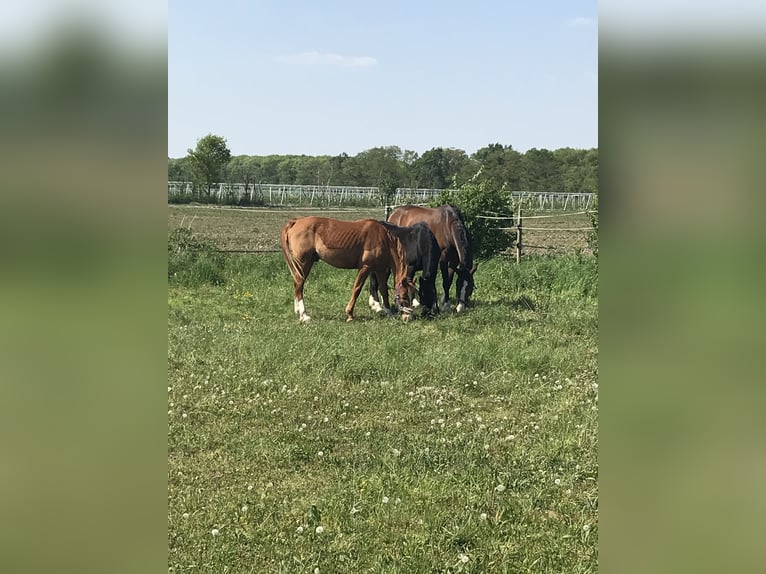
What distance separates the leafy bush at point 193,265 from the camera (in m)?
12.1

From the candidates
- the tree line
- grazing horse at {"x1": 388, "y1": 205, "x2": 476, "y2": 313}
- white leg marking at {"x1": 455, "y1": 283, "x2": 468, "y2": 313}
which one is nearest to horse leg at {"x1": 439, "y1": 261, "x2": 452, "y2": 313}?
grazing horse at {"x1": 388, "y1": 205, "x2": 476, "y2": 313}

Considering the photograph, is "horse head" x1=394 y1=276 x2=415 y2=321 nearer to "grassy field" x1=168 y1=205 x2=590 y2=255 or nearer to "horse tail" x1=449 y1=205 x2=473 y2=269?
"horse tail" x1=449 y1=205 x2=473 y2=269

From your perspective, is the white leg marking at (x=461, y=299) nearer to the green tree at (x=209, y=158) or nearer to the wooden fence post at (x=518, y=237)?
the wooden fence post at (x=518, y=237)

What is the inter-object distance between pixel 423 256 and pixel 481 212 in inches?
226

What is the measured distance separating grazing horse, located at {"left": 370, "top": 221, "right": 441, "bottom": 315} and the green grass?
2.22 ft

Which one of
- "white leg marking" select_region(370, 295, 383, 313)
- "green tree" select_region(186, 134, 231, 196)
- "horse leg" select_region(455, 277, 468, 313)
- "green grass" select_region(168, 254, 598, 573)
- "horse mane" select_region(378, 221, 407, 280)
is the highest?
"green tree" select_region(186, 134, 231, 196)

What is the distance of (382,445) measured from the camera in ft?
14.4

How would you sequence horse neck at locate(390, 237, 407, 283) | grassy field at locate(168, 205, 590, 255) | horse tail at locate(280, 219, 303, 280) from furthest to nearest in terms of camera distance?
grassy field at locate(168, 205, 590, 255) → horse tail at locate(280, 219, 303, 280) → horse neck at locate(390, 237, 407, 283)

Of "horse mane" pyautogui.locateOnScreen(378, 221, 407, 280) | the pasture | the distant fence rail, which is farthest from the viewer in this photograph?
the distant fence rail

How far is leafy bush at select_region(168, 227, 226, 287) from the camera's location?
1207cm

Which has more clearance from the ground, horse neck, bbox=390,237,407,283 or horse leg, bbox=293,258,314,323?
horse neck, bbox=390,237,407,283
